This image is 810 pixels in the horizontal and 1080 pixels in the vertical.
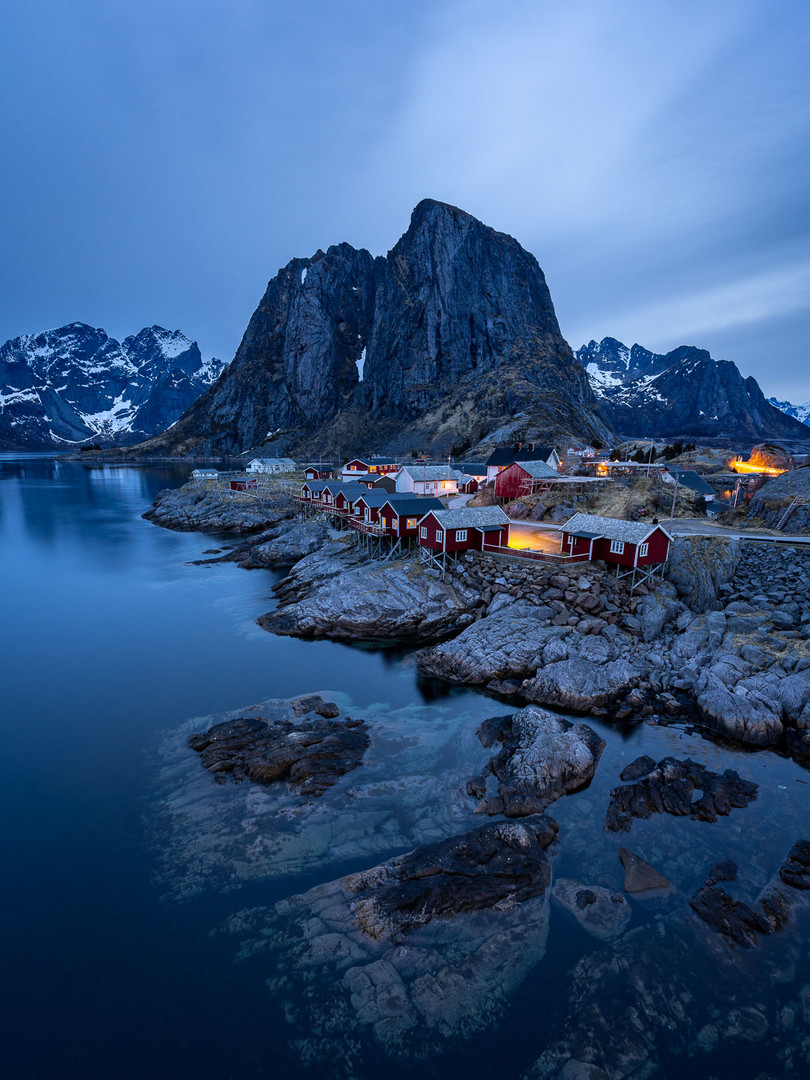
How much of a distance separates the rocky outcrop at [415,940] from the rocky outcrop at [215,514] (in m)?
64.8

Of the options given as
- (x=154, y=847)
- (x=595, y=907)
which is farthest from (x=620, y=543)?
(x=154, y=847)

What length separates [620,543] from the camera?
3434cm

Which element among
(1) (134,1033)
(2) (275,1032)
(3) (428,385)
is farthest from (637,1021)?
(3) (428,385)

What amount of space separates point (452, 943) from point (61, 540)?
79013 mm

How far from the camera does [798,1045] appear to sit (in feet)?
37.0

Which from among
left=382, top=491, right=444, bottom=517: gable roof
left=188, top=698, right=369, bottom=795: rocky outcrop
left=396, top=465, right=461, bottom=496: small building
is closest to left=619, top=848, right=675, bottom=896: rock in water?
left=188, top=698, right=369, bottom=795: rocky outcrop

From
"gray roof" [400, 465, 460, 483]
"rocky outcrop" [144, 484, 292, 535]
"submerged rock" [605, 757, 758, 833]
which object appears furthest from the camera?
"rocky outcrop" [144, 484, 292, 535]

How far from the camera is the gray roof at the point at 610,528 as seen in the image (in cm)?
3338

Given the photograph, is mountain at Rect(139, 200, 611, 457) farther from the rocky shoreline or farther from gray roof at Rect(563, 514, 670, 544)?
the rocky shoreline

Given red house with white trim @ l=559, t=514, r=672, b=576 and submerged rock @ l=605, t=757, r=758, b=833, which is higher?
red house with white trim @ l=559, t=514, r=672, b=576

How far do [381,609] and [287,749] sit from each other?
1505 cm

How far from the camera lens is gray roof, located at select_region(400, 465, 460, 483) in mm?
70062

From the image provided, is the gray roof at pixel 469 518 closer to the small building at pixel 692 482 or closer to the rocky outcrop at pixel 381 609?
the rocky outcrop at pixel 381 609

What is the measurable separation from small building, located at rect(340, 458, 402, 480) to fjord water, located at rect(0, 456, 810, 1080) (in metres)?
52.0
